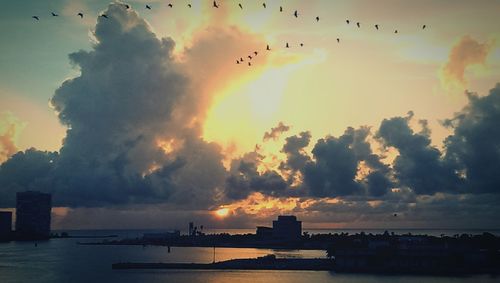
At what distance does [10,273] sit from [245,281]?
8298 centimetres

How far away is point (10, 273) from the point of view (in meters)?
186

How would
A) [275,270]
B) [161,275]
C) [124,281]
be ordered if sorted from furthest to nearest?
[275,270] < [161,275] < [124,281]

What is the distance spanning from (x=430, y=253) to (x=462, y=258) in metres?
11.0

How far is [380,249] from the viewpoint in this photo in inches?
7736

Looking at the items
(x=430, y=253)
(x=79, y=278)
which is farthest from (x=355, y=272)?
(x=79, y=278)

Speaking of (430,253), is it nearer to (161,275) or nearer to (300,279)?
(300,279)

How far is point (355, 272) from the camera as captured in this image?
183875 mm

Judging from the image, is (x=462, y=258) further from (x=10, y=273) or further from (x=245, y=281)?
(x=10, y=273)

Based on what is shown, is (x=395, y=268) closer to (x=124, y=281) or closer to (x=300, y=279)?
(x=300, y=279)

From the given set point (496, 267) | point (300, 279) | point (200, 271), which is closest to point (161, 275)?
point (200, 271)

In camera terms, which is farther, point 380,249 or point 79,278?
point 380,249

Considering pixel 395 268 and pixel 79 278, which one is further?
pixel 395 268

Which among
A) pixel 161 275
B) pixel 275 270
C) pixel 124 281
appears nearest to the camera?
pixel 124 281

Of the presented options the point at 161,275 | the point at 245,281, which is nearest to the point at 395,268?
the point at 245,281
